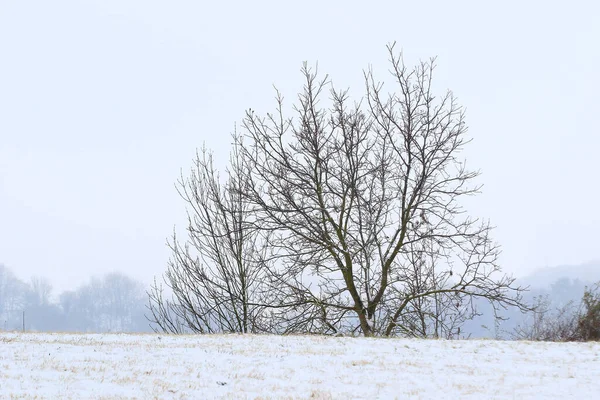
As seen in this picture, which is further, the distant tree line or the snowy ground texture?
the distant tree line

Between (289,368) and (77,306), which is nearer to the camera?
(289,368)

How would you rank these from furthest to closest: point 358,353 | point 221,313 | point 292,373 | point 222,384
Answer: point 221,313 → point 358,353 → point 292,373 → point 222,384

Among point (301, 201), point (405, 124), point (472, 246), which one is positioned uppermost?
point (405, 124)

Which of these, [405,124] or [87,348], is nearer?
[87,348]

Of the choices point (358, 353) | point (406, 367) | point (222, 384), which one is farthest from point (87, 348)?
point (406, 367)

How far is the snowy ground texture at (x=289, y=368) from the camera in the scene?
7117 mm

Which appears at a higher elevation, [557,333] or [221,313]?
[221,313]

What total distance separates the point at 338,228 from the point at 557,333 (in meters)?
9.67

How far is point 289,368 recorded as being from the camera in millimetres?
8578

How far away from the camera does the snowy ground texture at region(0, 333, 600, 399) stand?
23.4 ft

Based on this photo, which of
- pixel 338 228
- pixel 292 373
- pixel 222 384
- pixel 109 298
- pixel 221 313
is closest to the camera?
pixel 222 384

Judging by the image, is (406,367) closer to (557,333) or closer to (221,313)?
(221,313)

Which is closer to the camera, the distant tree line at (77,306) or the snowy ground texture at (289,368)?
the snowy ground texture at (289,368)

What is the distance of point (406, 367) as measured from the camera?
873cm
